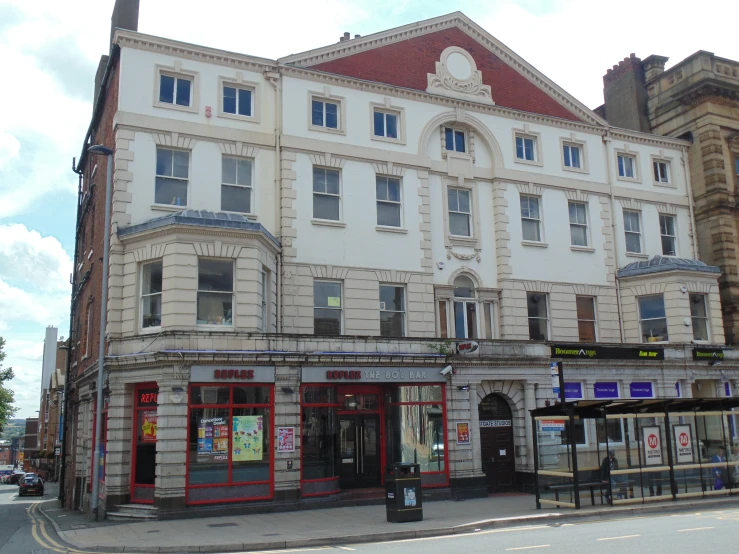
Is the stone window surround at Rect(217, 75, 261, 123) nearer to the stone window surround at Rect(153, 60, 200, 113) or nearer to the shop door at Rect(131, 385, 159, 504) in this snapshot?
the stone window surround at Rect(153, 60, 200, 113)

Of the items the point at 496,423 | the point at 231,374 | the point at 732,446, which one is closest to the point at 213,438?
the point at 231,374

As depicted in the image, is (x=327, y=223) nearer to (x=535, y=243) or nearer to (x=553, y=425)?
(x=535, y=243)

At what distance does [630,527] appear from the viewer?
15344 millimetres

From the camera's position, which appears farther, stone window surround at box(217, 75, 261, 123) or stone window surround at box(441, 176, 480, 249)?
stone window surround at box(441, 176, 480, 249)

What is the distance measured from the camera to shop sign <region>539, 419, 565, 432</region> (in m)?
20.0

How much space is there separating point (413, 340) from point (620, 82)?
20.5 m

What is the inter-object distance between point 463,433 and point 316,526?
756 cm

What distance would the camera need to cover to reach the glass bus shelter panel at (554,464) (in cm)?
1927

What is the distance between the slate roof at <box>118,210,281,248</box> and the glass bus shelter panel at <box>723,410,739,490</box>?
15268 millimetres

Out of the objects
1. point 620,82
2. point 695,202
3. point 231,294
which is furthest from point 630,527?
point 620,82

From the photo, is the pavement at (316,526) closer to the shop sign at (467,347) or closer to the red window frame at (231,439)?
the red window frame at (231,439)

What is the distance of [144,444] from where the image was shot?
1981 cm

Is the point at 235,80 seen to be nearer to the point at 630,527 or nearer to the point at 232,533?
the point at 232,533

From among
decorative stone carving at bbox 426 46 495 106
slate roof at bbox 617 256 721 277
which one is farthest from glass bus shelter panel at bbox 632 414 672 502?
decorative stone carving at bbox 426 46 495 106
